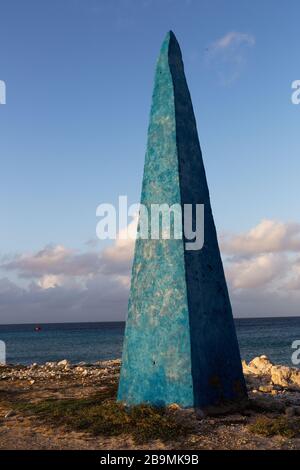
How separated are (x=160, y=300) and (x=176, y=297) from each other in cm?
33

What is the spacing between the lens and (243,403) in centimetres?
840

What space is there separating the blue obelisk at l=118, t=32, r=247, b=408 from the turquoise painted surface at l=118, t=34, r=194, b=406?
0.02 meters

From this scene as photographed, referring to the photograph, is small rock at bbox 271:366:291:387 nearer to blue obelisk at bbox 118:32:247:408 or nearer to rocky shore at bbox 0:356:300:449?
rocky shore at bbox 0:356:300:449

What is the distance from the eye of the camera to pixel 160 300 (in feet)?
27.3

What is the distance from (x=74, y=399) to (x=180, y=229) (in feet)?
13.7

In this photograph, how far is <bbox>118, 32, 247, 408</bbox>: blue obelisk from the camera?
7.97 meters

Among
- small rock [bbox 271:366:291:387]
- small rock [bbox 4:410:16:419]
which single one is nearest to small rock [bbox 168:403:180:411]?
small rock [bbox 4:410:16:419]

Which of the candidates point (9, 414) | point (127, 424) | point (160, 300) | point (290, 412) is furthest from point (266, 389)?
point (9, 414)

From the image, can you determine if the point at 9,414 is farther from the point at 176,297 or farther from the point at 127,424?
the point at 176,297

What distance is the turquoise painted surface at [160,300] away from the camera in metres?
7.96

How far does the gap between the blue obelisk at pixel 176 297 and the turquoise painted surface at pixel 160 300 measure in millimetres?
17

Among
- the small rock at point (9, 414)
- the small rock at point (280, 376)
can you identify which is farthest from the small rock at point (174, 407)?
the small rock at point (280, 376)
